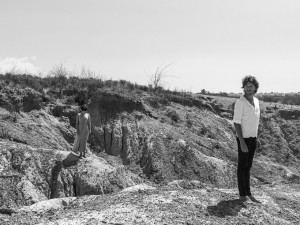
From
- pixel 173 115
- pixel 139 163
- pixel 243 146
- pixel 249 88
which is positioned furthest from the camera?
pixel 173 115

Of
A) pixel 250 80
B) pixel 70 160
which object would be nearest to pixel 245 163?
pixel 250 80

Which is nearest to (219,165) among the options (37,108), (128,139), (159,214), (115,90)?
(128,139)

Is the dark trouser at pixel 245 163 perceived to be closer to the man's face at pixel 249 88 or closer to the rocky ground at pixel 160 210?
the rocky ground at pixel 160 210

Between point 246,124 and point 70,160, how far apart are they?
20.9 ft

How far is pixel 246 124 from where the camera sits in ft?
22.1

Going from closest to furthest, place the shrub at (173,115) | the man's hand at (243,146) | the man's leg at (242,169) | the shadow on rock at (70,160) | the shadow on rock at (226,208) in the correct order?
the shadow on rock at (226,208), the man's hand at (243,146), the man's leg at (242,169), the shadow on rock at (70,160), the shrub at (173,115)

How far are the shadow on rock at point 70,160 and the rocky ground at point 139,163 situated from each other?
0.04 metres

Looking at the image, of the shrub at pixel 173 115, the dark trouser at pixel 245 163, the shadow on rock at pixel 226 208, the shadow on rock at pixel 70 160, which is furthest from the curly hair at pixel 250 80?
the shrub at pixel 173 115

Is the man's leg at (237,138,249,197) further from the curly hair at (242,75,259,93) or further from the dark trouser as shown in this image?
the curly hair at (242,75,259,93)

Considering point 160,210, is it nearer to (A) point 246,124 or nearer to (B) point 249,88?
(A) point 246,124

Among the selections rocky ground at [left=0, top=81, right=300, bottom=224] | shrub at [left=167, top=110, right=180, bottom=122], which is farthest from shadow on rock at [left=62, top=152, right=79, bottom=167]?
shrub at [left=167, top=110, right=180, bottom=122]

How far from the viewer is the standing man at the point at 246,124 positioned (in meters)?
6.69

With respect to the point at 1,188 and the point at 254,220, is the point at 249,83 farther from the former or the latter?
the point at 1,188

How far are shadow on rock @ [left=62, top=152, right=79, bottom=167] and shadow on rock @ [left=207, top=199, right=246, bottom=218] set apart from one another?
586cm
